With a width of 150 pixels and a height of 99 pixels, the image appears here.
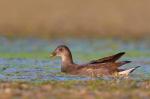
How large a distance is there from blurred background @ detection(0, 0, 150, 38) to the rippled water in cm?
149

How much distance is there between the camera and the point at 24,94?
501 inches

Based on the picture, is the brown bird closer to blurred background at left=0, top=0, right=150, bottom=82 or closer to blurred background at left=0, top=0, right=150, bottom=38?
blurred background at left=0, top=0, right=150, bottom=82

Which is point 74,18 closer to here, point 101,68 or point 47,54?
point 47,54

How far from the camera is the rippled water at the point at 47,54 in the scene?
691 inches

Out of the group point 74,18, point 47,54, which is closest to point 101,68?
point 47,54

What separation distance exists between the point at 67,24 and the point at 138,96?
57.7 ft

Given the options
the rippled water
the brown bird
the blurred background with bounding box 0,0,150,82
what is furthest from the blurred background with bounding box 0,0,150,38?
the brown bird

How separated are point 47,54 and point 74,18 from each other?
7.72 metres

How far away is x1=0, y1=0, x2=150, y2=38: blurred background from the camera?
29.2m

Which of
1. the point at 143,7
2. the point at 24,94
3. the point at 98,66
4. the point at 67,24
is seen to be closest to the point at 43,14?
the point at 67,24

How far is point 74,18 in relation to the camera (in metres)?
30.7

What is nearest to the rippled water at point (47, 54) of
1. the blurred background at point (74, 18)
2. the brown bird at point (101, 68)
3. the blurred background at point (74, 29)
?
the blurred background at point (74, 29)

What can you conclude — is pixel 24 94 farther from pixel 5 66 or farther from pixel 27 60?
pixel 27 60

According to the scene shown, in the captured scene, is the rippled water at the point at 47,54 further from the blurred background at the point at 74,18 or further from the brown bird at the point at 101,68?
the blurred background at the point at 74,18
